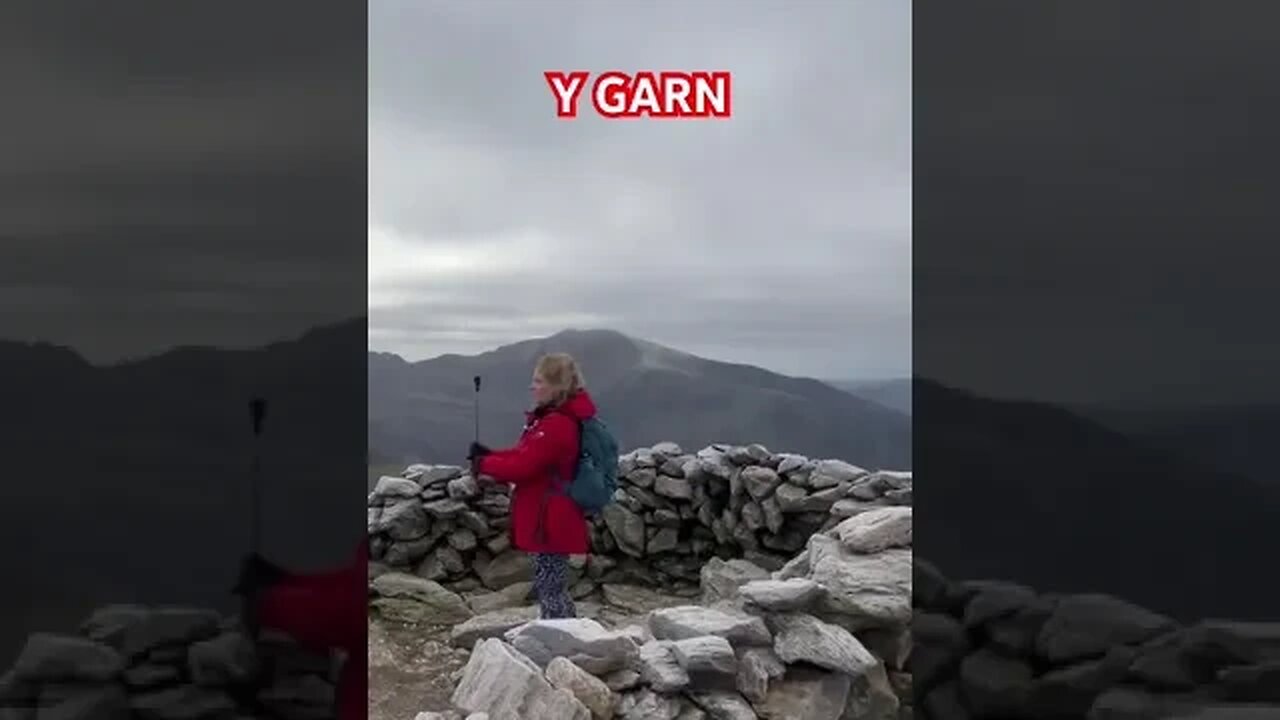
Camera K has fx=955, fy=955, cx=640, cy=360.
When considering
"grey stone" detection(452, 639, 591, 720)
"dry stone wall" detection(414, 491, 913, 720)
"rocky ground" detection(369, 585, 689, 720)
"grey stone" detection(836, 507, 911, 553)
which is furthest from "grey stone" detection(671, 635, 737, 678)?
"grey stone" detection(836, 507, 911, 553)

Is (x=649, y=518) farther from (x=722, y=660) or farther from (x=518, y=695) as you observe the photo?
(x=518, y=695)

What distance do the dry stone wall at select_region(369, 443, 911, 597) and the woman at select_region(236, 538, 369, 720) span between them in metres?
3.23

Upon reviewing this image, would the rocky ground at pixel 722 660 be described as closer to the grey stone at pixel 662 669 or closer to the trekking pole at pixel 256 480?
the grey stone at pixel 662 669

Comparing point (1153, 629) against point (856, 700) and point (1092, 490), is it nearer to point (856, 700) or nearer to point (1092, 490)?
point (1092, 490)

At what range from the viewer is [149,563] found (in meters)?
2.16

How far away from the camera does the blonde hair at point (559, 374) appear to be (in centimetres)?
302

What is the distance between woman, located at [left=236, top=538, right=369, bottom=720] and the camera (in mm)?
2113

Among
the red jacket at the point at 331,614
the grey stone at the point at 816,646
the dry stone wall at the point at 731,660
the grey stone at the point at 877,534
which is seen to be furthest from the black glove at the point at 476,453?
the grey stone at the point at 877,534

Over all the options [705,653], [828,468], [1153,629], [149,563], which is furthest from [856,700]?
[149,563]

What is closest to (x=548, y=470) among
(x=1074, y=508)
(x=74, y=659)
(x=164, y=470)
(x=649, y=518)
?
(x=164, y=470)

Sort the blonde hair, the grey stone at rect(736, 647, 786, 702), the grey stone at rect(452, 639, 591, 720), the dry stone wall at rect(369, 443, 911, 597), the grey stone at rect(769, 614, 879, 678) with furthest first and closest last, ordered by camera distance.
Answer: the dry stone wall at rect(369, 443, 911, 597), the grey stone at rect(769, 614, 879, 678), the grey stone at rect(736, 647, 786, 702), the blonde hair, the grey stone at rect(452, 639, 591, 720)

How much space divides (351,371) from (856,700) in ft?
7.40

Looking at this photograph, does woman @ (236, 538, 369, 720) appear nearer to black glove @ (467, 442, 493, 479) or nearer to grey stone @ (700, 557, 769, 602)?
black glove @ (467, 442, 493, 479)

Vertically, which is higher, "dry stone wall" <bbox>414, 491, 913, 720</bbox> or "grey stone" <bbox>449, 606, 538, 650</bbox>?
"dry stone wall" <bbox>414, 491, 913, 720</bbox>
